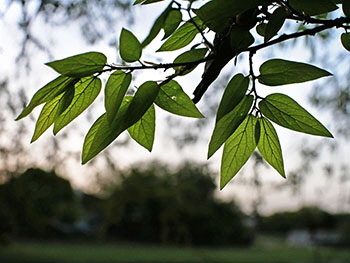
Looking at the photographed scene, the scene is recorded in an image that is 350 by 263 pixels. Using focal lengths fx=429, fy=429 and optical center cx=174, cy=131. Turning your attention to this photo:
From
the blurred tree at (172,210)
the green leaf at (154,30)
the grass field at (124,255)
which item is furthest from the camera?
the grass field at (124,255)

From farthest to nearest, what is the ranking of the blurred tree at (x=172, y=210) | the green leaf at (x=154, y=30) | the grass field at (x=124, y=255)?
1. the grass field at (x=124, y=255)
2. the blurred tree at (x=172, y=210)
3. the green leaf at (x=154, y=30)

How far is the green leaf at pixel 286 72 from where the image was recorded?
0.44 feet

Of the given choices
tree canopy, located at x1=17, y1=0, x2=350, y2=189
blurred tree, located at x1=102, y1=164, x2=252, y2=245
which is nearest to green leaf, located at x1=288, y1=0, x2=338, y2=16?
tree canopy, located at x1=17, y1=0, x2=350, y2=189

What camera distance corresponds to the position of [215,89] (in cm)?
130

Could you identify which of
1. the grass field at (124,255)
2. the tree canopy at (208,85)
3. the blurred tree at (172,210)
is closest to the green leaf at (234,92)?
the tree canopy at (208,85)

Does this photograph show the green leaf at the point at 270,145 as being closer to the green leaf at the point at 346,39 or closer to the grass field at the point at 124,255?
the green leaf at the point at 346,39

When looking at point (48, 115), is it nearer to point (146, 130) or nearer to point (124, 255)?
point (146, 130)

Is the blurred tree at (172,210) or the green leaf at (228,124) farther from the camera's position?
the blurred tree at (172,210)

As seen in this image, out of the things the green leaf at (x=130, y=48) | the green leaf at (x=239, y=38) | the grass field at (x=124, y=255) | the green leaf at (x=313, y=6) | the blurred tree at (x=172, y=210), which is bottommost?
the grass field at (x=124, y=255)

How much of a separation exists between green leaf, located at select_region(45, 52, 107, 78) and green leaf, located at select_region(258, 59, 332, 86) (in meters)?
0.06

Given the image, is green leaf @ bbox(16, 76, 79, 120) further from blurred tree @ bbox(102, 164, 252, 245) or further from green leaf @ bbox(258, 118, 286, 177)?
blurred tree @ bbox(102, 164, 252, 245)

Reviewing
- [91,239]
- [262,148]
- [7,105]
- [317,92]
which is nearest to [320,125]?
[262,148]

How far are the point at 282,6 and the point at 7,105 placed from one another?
1.09 meters

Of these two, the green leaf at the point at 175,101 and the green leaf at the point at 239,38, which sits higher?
the green leaf at the point at 239,38
